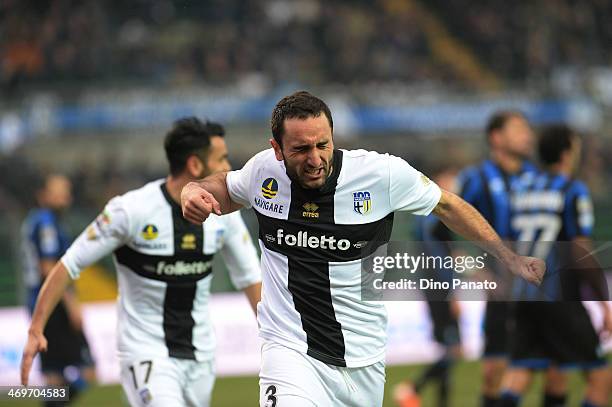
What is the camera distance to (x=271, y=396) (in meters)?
4.45

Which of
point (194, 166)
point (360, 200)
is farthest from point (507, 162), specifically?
point (360, 200)

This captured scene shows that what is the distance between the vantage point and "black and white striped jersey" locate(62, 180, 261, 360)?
564cm

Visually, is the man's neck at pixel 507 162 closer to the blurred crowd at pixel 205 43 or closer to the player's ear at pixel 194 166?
the player's ear at pixel 194 166

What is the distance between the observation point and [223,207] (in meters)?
4.80

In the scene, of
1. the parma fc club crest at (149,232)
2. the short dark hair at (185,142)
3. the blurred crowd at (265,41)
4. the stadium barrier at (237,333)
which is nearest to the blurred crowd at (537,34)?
the blurred crowd at (265,41)

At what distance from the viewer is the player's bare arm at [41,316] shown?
17.8 ft

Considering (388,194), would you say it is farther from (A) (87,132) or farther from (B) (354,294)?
(A) (87,132)

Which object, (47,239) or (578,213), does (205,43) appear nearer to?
(47,239)

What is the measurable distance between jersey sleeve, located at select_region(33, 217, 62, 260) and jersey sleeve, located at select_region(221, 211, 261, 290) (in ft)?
12.0

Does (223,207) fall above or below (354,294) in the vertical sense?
above

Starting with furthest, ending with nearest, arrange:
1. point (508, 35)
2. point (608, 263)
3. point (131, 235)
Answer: point (508, 35) → point (131, 235) → point (608, 263)

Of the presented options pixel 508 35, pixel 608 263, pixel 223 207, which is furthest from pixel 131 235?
pixel 508 35

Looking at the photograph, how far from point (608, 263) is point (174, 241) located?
234 cm

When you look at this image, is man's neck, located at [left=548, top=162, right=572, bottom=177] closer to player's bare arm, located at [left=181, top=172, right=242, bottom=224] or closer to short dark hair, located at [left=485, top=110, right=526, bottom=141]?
short dark hair, located at [left=485, top=110, right=526, bottom=141]
